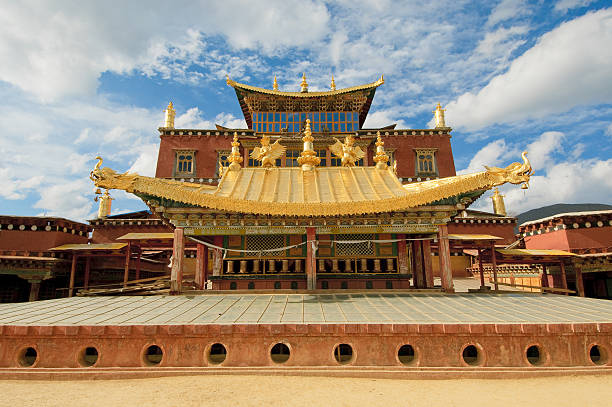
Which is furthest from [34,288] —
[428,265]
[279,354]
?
[428,265]

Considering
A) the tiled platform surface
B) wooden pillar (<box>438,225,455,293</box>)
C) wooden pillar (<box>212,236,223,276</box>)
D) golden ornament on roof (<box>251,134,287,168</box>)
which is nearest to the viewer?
the tiled platform surface

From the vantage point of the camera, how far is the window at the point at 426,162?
96.7 ft

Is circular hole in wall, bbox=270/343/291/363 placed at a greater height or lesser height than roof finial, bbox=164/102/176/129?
lesser

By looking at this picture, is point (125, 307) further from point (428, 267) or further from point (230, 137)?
point (230, 137)

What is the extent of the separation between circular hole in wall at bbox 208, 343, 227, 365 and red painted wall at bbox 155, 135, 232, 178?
2318 cm

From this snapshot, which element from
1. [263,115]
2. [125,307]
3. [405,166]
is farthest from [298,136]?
[125,307]

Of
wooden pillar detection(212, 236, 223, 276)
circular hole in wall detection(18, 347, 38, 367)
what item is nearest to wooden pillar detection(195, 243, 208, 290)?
wooden pillar detection(212, 236, 223, 276)

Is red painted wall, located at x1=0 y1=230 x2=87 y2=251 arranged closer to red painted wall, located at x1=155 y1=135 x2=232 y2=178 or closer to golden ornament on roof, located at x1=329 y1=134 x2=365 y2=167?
red painted wall, located at x1=155 y1=135 x2=232 y2=178

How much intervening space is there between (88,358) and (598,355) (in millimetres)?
11393

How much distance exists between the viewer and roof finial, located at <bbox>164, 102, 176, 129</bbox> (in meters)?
30.2

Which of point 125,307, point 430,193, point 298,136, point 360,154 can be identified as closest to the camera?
point 125,307

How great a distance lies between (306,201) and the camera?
35.6 feet

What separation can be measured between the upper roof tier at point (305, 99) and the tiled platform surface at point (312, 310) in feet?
71.6

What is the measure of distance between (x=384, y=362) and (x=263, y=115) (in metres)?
25.6
